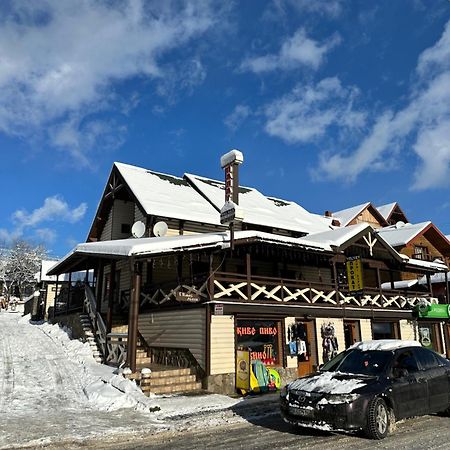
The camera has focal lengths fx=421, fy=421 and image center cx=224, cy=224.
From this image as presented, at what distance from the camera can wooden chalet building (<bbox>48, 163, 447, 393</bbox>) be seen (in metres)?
13.6

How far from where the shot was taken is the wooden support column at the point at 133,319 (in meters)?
12.2

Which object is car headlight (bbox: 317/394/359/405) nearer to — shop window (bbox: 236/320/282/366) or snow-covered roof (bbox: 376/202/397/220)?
shop window (bbox: 236/320/282/366)

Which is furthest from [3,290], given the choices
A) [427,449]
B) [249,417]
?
[427,449]

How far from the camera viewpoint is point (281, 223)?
23422mm

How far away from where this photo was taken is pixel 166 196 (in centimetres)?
2195

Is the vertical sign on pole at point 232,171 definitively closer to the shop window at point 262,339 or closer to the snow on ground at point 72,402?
the shop window at point 262,339

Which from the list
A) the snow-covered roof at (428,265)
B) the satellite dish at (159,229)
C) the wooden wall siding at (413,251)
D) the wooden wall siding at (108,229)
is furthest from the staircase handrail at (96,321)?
the wooden wall siding at (413,251)

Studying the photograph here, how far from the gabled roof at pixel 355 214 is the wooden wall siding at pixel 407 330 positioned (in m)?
16.8

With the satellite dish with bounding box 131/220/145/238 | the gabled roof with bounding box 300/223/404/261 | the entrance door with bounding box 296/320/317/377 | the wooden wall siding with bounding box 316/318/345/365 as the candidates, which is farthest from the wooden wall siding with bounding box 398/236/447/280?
the satellite dish with bounding box 131/220/145/238

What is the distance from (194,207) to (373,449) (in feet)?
53.6

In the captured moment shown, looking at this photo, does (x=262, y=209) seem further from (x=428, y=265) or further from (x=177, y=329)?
(x=177, y=329)

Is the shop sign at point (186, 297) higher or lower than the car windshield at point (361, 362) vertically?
higher

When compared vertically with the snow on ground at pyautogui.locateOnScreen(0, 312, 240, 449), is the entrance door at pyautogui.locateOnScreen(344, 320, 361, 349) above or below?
above

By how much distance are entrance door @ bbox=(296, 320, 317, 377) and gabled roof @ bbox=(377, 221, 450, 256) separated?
1903cm
